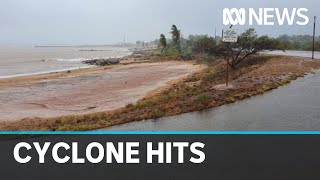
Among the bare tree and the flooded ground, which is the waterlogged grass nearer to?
the flooded ground

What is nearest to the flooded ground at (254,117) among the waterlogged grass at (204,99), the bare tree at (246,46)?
the waterlogged grass at (204,99)

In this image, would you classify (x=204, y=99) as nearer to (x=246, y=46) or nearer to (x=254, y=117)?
(x=254, y=117)

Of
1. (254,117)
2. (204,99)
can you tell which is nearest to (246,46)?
(204,99)

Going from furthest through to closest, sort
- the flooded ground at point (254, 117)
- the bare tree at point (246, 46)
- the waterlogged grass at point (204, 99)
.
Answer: the bare tree at point (246, 46) → the waterlogged grass at point (204, 99) → the flooded ground at point (254, 117)

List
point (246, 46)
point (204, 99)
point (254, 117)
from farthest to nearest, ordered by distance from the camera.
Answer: point (246, 46) → point (204, 99) → point (254, 117)

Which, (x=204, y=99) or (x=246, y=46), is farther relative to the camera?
(x=246, y=46)

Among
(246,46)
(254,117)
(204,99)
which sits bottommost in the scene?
(254,117)

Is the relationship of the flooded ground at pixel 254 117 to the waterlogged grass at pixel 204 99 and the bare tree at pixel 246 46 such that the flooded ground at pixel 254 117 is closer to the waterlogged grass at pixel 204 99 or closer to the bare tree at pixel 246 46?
the waterlogged grass at pixel 204 99

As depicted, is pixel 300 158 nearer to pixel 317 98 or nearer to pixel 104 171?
pixel 104 171

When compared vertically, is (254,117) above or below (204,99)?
below

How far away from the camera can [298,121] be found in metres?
11.0

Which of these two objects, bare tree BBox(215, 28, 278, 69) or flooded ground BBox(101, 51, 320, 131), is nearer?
flooded ground BBox(101, 51, 320, 131)

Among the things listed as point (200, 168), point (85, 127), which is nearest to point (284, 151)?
point (200, 168)

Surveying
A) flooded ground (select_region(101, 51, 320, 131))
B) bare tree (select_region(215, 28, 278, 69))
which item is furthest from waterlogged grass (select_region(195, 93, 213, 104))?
bare tree (select_region(215, 28, 278, 69))
